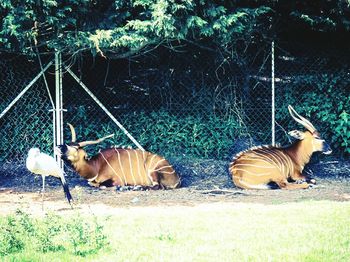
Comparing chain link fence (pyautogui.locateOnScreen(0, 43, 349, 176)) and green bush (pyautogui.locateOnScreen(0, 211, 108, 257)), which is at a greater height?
chain link fence (pyautogui.locateOnScreen(0, 43, 349, 176))

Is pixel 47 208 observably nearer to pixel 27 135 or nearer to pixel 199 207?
pixel 199 207

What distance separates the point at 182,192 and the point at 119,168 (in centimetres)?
99

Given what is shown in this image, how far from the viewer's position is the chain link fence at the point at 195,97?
9.01 meters

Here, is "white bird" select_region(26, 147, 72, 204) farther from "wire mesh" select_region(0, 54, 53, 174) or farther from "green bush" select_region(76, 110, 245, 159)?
"green bush" select_region(76, 110, 245, 159)

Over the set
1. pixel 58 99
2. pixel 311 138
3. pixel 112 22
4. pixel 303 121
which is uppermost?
pixel 112 22

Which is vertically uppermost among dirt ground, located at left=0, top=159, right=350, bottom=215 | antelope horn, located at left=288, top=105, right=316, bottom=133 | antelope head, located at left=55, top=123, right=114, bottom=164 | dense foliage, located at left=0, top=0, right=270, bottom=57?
dense foliage, located at left=0, top=0, right=270, bottom=57

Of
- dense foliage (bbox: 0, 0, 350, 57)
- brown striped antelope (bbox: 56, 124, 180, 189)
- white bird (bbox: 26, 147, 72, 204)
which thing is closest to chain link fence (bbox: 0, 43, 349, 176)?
dense foliage (bbox: 0, 0, 350, 57)

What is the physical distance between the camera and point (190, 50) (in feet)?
29.7

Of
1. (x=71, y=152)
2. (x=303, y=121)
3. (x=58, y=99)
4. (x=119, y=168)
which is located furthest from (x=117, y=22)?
(x=303, y=121)

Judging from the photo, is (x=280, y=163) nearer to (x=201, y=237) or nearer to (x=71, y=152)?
(x=71, y=152)

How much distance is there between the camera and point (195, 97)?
926 centimetres

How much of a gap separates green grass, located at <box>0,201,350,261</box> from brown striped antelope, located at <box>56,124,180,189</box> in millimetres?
2147

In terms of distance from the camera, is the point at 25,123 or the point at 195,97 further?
the point at 195,97

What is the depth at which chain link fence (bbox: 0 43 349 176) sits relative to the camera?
9.01 m
